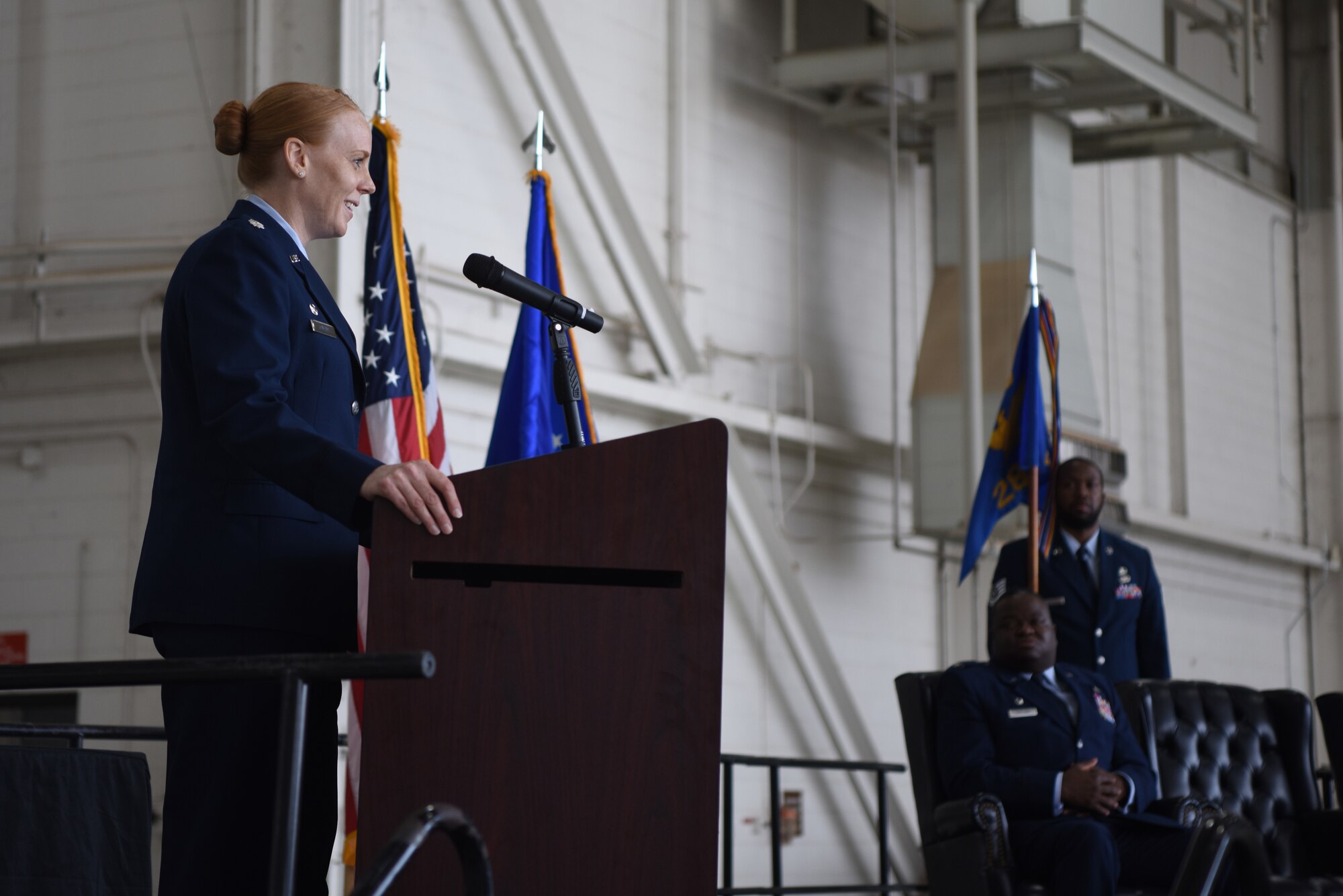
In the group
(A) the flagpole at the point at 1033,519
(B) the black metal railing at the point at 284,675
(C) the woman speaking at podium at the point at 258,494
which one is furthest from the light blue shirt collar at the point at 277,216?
(A) the flagpole at the point at 1033,519

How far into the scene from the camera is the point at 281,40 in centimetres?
536

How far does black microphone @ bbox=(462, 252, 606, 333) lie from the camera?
81.2 inches

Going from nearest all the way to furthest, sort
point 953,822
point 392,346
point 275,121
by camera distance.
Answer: point 275,121, point 953,822, point 392,346

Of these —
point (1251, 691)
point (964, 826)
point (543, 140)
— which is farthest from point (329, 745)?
point (1251, 691)

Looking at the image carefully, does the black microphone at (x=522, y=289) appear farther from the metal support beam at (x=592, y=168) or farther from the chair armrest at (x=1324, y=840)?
the metal support beam at (x=592, y=168)

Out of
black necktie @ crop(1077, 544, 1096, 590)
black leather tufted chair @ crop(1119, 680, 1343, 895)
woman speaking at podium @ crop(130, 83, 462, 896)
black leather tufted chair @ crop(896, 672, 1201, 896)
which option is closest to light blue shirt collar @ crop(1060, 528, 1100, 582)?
black necktie @ crop(1077, 544, 1096, 590)

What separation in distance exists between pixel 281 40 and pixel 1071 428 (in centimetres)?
380

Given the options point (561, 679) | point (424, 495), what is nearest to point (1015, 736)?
point (561, 679)

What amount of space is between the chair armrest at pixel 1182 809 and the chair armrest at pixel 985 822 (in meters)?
0.46

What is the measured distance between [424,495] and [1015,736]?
279cm

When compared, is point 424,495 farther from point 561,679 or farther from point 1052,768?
point 1052,768

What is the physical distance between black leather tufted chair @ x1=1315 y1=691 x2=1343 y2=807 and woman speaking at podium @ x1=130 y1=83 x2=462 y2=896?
3607 mm

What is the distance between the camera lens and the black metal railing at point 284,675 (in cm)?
137

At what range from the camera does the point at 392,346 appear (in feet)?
14.0
